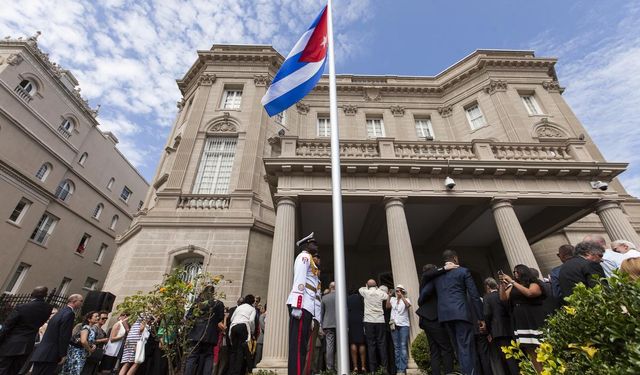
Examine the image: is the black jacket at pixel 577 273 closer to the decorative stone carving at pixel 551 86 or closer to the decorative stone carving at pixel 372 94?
the decorative stone carving at pixel 372 94

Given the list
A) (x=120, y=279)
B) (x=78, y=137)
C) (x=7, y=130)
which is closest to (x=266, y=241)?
(x=120, y=279)

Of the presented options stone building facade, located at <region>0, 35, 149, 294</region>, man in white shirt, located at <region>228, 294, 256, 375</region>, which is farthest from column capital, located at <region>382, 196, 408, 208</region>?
stone building facade, located at <region>0, 35, 149, 294</region>

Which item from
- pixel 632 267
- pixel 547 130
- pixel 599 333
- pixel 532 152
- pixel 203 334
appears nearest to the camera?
pixel 599 333

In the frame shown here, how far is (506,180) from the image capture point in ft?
34.6

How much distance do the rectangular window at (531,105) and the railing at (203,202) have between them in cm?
1830

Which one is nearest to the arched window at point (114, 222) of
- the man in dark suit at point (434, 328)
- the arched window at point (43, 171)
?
the arched window at point (43, 171)

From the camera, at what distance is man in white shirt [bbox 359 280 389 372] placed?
692cm

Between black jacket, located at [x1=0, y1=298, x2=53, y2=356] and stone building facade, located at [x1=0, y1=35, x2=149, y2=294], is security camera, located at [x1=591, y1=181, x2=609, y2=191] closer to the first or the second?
black jacket, located at [x1=0, y1=298, x2=53, y2=356]

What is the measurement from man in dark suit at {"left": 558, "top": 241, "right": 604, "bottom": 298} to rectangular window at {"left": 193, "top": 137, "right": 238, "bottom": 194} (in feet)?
43.9

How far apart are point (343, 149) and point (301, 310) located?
812cm

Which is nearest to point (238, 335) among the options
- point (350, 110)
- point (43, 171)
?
point (350, 110)

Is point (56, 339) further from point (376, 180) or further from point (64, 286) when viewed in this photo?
point (64, 286)

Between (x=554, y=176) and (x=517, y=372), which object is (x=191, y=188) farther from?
(x=554, y=176)

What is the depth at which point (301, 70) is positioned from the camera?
20.7 ft
